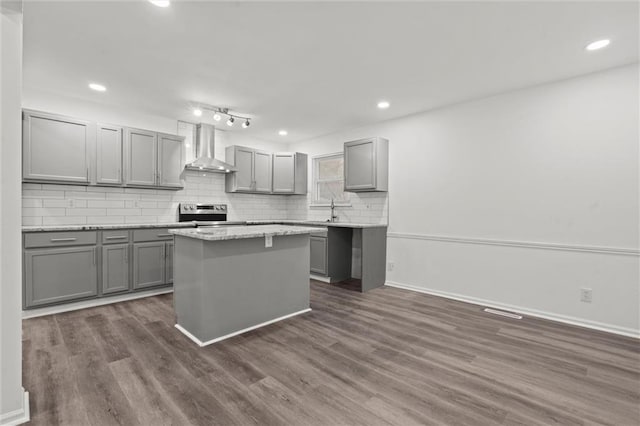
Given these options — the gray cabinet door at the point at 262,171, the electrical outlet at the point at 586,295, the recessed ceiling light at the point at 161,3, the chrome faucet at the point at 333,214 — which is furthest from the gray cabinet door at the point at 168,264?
the electrical outlet at the point at 586,295

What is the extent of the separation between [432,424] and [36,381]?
2.55 meters

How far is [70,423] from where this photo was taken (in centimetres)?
159

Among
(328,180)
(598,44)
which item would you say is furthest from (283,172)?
(598,44)

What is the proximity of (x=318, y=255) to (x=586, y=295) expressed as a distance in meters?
3.34

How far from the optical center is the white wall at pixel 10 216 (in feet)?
5.04

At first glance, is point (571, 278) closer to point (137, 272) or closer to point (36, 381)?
point (36, 381)

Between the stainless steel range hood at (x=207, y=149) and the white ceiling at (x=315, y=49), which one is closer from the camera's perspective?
the white ceiling at (x=315, y=49)

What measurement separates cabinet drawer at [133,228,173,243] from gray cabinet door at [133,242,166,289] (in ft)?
0.22

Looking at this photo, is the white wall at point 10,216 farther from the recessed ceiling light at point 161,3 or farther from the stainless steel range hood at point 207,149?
the stainless steel range hood at point 207,149

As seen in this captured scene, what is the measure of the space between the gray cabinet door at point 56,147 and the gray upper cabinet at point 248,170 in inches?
81.5

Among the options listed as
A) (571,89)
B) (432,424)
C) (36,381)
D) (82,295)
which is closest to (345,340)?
(432,424)

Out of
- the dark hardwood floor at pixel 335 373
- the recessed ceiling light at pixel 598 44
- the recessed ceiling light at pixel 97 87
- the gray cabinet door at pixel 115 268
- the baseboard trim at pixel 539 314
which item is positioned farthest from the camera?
the gray cabinet door at pixel 115 268

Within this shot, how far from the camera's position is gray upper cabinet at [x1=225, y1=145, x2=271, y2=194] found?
5316 millimetres

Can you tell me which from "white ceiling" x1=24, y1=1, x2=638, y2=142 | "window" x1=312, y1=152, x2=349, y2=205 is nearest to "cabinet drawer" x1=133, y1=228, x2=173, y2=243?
"white ceiling" x1=24, y1=1, x2=638, y2=142
